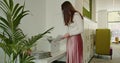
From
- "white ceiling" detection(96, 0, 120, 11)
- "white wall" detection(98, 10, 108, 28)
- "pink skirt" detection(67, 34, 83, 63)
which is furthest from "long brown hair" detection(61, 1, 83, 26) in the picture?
"white wall" detection(98, 10, 108, 28)

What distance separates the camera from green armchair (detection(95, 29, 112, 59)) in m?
5.71

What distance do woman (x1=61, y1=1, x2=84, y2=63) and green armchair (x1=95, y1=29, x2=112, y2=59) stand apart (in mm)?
3281

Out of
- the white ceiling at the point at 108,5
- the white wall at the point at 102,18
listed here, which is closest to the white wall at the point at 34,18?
the white ceiling at the point at 108,5

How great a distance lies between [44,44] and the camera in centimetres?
317

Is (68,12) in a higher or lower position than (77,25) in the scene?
higher

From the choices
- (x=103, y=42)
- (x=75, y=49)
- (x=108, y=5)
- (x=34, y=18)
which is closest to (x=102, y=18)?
(x=108, y=5)

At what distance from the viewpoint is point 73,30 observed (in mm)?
2584

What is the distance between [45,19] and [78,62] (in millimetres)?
1357

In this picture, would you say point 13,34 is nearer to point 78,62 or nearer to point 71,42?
point 71,42

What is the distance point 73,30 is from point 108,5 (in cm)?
953

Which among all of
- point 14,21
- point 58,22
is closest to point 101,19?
point 58,22

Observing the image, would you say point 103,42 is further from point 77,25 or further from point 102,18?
point 102,18

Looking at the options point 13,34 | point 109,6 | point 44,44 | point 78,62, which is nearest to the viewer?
point 13,34

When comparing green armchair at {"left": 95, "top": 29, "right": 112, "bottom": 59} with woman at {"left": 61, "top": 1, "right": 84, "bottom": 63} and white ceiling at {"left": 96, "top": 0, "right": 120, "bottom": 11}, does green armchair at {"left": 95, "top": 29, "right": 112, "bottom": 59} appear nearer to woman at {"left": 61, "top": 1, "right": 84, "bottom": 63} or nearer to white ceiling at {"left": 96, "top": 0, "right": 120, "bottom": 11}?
woman at {"left": 61, "top": 1, "right": 84, "bottom": 63}
